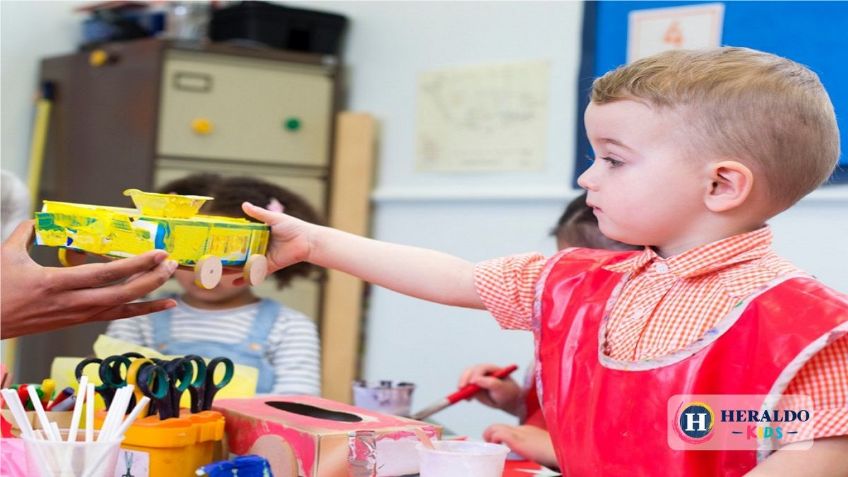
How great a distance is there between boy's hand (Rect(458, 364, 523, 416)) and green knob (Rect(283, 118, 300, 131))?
155 centimetres

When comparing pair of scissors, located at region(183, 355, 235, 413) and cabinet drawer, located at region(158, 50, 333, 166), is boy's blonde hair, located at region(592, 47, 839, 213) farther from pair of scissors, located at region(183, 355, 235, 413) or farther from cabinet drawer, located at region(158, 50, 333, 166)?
cabinet drawer, located at region(158, 50, 333, 166)

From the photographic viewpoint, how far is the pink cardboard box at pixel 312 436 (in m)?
1.03

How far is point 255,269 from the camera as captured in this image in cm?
112

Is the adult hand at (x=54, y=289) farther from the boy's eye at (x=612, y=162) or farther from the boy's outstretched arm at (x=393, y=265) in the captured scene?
the boy's eye at (x=612, y=162)

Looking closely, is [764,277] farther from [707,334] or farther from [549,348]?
[549,348]

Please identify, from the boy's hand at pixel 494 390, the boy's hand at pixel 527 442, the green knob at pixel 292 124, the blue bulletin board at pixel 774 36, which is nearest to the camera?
the boy's hand at pixel 527 442

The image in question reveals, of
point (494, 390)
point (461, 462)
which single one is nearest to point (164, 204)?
point (461, 462)

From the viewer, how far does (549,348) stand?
1205mm

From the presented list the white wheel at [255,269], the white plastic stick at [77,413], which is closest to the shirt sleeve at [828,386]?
the white wheel at [255,269]

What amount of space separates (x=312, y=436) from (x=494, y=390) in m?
0.75

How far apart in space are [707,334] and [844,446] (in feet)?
0.54

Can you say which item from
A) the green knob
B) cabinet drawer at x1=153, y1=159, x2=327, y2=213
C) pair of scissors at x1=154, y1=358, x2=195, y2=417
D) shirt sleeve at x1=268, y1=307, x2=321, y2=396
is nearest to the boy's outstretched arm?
pair of scissors at x1=154, y1=358, x2=195, y2=417

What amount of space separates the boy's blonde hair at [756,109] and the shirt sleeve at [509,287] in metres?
0.25

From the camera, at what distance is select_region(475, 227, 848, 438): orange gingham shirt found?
972 mm
